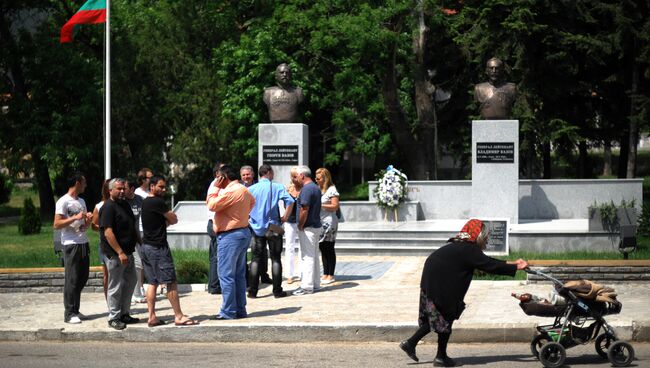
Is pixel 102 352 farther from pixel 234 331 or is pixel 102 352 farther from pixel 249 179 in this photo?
pixel 249 179

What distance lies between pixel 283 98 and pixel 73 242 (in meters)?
11.9

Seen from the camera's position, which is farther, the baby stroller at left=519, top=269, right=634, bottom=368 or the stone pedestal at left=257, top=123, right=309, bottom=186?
the stone pedestal at left=257, top=123, right=309, bottom=186

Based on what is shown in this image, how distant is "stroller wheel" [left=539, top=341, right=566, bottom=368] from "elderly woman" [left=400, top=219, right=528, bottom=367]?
2.59 feet

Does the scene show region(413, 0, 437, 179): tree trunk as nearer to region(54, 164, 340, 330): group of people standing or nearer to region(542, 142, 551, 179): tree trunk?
region(542, 142, 551, 179): tree trunk

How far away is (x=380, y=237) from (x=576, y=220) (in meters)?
6.44

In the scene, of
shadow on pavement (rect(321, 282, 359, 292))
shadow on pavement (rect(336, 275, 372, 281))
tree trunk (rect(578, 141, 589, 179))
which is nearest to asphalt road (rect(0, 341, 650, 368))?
shadow on pavement (rect(321, 282, 359, 292))

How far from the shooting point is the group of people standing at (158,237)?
38.9 feet

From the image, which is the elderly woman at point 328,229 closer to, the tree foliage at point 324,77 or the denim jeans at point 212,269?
the denim jeans at point 212,269

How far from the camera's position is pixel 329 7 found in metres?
36.7

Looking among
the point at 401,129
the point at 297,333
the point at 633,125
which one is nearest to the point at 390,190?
the point at 401,129

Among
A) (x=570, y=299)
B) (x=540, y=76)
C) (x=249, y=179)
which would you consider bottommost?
(x=570, y=299)

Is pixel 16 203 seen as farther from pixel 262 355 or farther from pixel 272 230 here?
pixel 262 355

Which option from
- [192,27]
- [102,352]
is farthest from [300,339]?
[192,27]

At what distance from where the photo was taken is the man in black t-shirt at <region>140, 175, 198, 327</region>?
11742 mm
